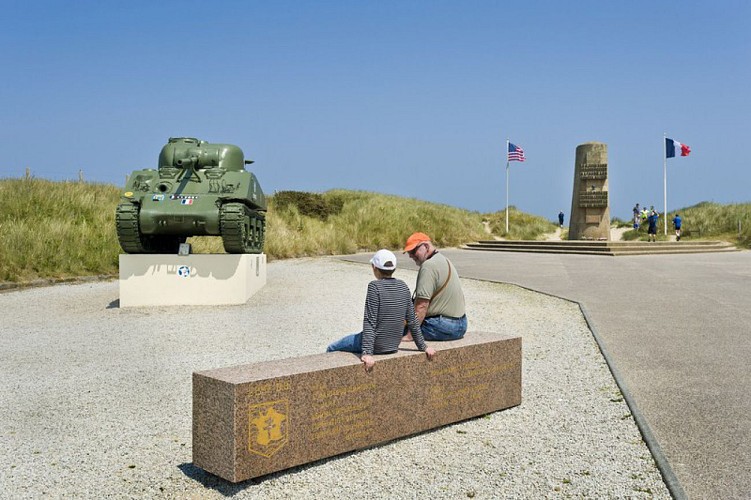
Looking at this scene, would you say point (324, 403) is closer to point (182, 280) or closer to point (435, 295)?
point (435, 295)

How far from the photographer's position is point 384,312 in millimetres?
4797

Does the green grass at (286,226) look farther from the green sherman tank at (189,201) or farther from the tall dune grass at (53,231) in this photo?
the green sherman tank at (189,201)

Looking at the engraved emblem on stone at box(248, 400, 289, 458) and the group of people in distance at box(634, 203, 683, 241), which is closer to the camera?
the engraved emblem on stone at box(248, 400, 289, 458)

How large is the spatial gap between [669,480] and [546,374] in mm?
2870

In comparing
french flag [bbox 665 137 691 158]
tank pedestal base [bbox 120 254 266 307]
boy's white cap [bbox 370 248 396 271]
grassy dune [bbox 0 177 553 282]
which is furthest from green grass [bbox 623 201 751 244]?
boy's white cap [bbox 370 248 396 271]

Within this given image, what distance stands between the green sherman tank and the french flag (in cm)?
2577

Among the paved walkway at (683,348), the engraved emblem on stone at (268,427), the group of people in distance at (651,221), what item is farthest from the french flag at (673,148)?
the engraved emblem on stone at (268,427)

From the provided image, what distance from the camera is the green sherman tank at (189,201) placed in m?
12.4

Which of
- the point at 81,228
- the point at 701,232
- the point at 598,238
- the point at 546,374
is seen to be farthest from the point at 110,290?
the point at 701,232

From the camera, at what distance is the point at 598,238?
30.2 meters

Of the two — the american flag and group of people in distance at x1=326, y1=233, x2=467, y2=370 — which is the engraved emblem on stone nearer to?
group of people in distance at x1=326, y1=233, x2=467, y2=370

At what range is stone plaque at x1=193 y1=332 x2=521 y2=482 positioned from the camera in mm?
4141

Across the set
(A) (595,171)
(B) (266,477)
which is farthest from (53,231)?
(A) (595,171)

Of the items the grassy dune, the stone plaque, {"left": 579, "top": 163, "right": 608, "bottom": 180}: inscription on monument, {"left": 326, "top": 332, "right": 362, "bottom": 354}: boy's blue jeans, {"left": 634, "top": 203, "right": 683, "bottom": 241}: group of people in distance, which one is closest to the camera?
Answer: the stone plaque
